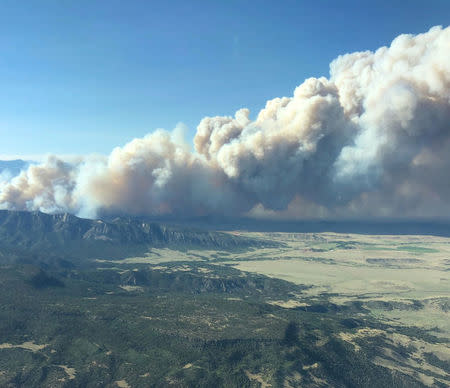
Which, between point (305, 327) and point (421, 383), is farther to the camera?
point (305, 327)

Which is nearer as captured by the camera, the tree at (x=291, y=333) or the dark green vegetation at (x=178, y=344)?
the dark green vegetation at (x=178, y=344)

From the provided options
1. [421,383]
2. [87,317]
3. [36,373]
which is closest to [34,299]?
[87,317]

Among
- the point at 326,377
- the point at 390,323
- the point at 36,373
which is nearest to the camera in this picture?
the point at 36,373

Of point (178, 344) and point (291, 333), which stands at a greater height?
point (291, 333)

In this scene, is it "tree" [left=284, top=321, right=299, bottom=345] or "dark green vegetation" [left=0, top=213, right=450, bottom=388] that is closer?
"dark green vegetation" [left=0, top=213, right=450, bottom=388]

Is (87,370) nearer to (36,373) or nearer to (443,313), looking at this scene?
(36,373)

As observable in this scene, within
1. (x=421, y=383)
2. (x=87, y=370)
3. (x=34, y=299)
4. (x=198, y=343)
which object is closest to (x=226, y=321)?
(x=198, y=343)

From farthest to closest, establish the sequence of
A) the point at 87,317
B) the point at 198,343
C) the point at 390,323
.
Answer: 1. the point at 390,323
2. the point at 87,317
3. the point at 198,343

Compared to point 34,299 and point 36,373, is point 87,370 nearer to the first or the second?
point 36,373

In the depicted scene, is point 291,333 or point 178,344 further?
point 291,333
